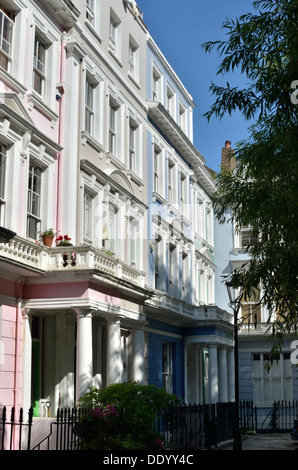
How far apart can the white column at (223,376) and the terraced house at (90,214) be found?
58 millimetres

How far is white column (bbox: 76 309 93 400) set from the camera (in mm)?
16125

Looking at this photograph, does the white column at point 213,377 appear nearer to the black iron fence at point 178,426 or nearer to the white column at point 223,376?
the white column at point 223,376

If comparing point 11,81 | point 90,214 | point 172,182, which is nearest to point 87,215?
point 90,214

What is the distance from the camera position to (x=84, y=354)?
16375 mm

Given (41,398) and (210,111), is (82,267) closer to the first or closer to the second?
(41,398)

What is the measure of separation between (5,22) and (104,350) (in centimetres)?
1007

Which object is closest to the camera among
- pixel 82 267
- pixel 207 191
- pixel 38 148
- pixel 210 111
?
pixel 210 111

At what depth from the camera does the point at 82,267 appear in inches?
666

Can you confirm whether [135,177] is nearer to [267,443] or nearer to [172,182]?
[172,182]

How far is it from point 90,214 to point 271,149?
8348mm

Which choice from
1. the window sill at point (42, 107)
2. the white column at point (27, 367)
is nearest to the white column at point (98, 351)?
the white column at point (27, 367)

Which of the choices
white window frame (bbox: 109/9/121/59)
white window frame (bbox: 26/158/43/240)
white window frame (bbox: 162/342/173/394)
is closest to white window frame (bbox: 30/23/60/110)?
white window frame (bbox: 26/158/43/240)

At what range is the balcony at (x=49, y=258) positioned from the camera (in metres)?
15.7

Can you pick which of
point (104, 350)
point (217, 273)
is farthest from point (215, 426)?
point (217, 273)
